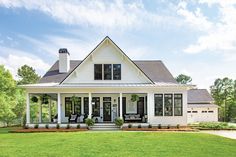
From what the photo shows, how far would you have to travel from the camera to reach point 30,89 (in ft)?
75.6

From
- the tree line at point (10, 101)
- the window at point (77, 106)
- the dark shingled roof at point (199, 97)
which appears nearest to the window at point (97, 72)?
the window at point (77, 106)

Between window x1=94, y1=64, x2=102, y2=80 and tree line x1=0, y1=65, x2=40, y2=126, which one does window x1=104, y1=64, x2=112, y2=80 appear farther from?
tree line x1=0, y1=65, x2=40, y2=126

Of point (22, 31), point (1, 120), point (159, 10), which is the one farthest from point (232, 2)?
point (1, 120)

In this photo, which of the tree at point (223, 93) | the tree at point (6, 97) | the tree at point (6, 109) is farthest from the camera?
the tree at point (223, 93)

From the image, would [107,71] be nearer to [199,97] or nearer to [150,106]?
[150,106]

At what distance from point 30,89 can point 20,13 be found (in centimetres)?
604

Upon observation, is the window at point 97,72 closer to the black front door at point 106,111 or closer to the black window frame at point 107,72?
the black window frame at point 107,72

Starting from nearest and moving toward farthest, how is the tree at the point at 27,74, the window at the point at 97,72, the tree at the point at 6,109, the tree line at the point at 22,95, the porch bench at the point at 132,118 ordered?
the porch bench at the point at 132,118
the window at the point at 97,72
the tree at the point at 6,109
the tree line at the point at 22,95
the tree at the point at 27,74

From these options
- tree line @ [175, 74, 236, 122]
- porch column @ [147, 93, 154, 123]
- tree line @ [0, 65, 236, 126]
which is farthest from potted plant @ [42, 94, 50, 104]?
tree line @ [175, 74, 236, 122]

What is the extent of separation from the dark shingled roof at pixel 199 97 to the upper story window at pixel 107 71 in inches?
916

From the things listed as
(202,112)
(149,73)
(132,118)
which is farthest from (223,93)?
(132,118)

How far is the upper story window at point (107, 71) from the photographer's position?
24328 millimetres

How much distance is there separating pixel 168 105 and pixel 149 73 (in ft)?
13.3

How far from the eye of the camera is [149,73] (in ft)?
88.0
